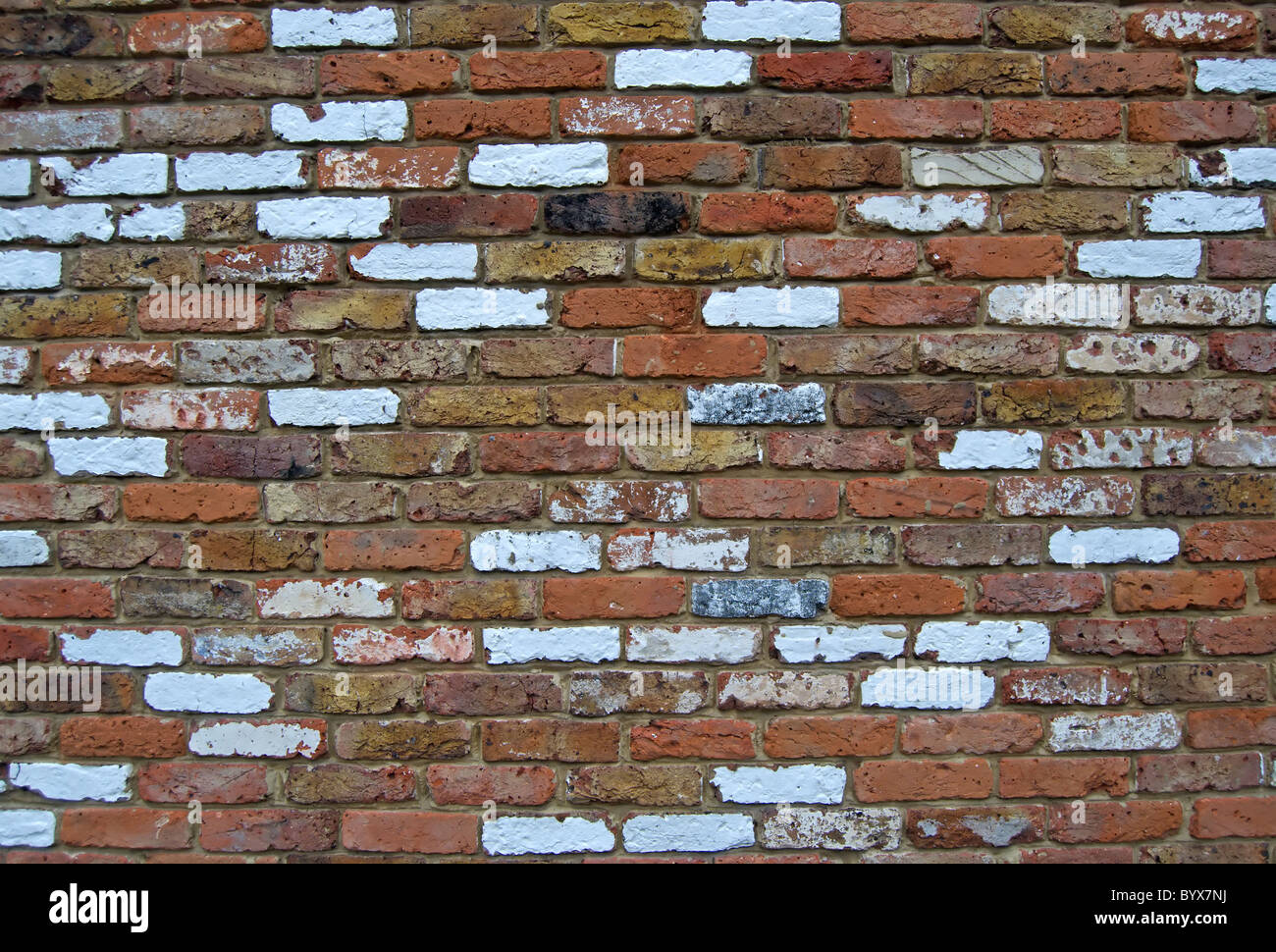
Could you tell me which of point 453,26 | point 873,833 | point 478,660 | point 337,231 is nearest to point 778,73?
point 453,26

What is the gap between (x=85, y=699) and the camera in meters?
1.70

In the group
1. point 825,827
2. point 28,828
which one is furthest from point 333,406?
point 825,827

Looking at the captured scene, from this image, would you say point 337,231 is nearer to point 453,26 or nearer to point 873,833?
point 453,26

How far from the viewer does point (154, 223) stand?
5.61ft

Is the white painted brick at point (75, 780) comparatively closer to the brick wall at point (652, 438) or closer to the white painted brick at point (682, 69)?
the brick wall at point (652, 438)

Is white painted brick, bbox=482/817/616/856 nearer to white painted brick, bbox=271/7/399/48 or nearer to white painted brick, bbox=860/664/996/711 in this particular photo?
white painted brick, bbox=860/664/996/711

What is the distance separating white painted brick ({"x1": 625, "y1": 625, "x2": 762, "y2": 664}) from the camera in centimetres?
169

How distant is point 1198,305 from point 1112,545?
482mm

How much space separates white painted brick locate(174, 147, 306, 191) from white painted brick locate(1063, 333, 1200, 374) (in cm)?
150

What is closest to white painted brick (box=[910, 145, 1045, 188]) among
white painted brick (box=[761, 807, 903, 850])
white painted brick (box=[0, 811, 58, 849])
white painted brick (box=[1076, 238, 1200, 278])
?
white painted brick (box=[1076, 238, 1200, 278])

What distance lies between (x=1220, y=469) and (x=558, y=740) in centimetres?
135

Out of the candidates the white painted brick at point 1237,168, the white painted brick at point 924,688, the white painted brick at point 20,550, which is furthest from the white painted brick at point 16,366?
the white painted brick at point 1237,168

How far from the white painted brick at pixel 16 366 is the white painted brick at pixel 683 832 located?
4.66 feet
